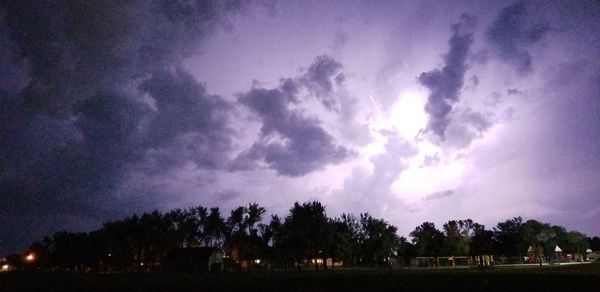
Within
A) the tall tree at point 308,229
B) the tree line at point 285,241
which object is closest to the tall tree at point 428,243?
the tree line at point 285,241

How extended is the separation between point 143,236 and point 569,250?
13403 cm

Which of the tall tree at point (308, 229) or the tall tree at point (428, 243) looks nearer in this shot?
the tall tree at point (308, 229)

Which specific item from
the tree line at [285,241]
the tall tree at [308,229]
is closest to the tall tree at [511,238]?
the tree line at [285,241]

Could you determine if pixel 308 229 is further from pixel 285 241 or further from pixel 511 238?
pixel 511 238

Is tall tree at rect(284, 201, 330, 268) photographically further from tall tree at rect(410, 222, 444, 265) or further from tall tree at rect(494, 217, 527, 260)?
tall tree at rect(494, 217, 527, 260)

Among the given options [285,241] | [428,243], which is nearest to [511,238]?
[428,243]

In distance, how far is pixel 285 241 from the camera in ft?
349

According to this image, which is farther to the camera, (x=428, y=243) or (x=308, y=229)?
(x=428, y=243)

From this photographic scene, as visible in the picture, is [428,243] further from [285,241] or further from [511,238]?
[285,241]

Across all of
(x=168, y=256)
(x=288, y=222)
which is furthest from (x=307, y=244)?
(x=168, y=256)

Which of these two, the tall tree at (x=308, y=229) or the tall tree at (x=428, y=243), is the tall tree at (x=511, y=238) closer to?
the tall tree at (x=428, y=243)

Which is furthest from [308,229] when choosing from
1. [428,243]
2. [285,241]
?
[428,243]

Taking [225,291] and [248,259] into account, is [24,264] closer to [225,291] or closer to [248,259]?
[248,259]

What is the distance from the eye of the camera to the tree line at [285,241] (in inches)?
4000
